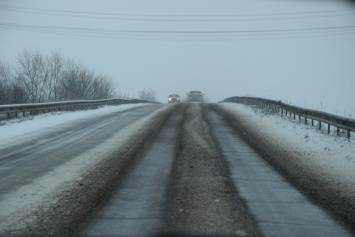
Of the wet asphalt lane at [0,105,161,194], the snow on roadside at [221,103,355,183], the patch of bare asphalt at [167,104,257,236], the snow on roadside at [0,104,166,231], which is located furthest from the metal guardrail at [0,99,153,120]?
the patch of bare asphalt at [167,104,257,236]

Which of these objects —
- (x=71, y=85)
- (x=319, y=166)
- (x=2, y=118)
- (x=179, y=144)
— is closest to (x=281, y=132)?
(x=179, y=144)

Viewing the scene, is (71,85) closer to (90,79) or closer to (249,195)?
(90,79)

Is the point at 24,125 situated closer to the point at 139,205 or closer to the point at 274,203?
the point at 139,205

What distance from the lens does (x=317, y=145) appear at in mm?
12961

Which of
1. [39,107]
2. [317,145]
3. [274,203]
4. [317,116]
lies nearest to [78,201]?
[274,203]

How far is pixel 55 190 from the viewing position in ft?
25.2

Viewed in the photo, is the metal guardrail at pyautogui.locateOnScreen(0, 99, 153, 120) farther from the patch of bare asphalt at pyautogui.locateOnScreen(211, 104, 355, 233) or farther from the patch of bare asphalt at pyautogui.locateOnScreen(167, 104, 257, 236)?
the patch of bare asphalt at pyautogui.locateOnScreen(211, 104, 355, 233)

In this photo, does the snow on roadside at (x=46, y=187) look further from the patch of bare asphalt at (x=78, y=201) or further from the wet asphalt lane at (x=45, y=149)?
the wet asphalt lane at (x=45, y=149)

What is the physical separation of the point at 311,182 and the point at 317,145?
16.1 ft

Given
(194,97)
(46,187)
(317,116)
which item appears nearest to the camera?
(46,187)

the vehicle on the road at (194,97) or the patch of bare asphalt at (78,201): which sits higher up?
the vehicle on the road at (194,97)

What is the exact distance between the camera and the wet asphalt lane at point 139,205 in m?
5.70

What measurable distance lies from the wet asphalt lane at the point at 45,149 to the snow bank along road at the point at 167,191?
0.03 metres

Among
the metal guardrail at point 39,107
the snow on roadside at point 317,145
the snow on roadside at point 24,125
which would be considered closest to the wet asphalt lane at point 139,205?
the snow on roadside at point 317,145
